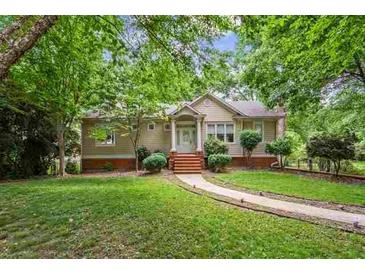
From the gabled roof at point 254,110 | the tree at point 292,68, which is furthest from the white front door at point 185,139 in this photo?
the tree at point 292,68

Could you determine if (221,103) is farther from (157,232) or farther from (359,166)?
(157,232)

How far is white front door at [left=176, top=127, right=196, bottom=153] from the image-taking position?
1312cm

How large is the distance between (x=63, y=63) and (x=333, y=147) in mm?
7101

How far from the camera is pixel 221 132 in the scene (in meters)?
13.1

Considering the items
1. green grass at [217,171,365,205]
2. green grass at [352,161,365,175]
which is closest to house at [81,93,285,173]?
green grass at [352,161,365,175]

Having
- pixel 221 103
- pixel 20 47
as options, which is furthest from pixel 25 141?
pixel 20 47

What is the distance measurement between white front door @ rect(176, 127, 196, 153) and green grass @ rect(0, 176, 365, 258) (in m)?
7.41

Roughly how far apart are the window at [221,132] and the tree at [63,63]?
19.1ft

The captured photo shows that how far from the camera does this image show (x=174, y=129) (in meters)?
12.5

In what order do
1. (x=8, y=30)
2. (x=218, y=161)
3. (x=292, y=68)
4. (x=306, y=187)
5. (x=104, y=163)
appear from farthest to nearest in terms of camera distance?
(x=104, y=163) → (x=218, y=161) → (x=292, y=68) → (x=306, y=187) → (x=8, y=30)

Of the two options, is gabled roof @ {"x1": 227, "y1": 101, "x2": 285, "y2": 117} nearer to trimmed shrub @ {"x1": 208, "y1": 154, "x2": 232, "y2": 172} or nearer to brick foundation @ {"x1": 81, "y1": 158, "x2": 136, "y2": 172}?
trimmed shrub @ {"x1": 208, "y1": 154, "x2": 232, "y2": 172}

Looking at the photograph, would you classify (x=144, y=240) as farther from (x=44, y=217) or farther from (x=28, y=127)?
(x=28, y=127)

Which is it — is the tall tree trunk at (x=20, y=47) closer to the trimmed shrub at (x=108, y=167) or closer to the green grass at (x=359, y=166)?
the green grass at (x=359, y=166)

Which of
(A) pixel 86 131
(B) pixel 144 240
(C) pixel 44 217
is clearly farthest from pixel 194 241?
(A) pixel 86 131
